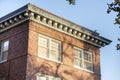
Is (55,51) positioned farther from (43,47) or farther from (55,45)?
(43,47)

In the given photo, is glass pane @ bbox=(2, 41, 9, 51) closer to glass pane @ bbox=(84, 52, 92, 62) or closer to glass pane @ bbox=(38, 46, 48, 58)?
glass pane @ bbox=(38, 46, 48, 58)

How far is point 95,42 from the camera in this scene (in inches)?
1104

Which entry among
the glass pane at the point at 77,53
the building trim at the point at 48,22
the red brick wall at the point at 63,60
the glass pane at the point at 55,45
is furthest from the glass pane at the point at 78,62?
the glass pane at the point at 55,45

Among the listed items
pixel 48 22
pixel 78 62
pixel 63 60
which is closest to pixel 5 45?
pixel 48 22

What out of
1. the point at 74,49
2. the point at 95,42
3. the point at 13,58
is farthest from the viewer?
the point at 95,42

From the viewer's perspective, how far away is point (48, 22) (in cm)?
2383

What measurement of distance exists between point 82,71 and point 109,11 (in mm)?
8649

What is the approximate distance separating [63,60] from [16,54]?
4.09m

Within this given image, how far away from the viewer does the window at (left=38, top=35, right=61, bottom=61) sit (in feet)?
76.8

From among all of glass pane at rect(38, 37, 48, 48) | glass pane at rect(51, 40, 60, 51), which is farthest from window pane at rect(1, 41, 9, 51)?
glass pane at rect(51, 40, 60, 51)

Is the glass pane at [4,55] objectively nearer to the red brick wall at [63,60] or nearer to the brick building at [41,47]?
the brick building at [41,47]

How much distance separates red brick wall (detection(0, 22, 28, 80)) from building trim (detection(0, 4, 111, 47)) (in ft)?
2.07

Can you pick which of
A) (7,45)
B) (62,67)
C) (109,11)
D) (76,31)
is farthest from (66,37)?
(109,11)

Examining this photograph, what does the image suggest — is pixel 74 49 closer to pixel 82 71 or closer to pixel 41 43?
pixel 82 71
